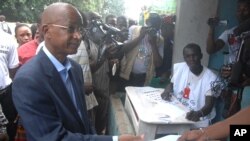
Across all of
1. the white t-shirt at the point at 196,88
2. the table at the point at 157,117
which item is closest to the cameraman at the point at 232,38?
the white t-shirt at the point at 196,88

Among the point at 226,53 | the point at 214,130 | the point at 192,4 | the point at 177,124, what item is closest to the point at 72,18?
the point at 214,130

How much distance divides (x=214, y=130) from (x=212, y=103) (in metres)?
1.54

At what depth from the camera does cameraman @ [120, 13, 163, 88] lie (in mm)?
4340

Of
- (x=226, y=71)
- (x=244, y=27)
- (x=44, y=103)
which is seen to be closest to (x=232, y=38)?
(x=244, y=27)

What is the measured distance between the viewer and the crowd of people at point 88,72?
1.71 m

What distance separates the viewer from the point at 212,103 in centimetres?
323

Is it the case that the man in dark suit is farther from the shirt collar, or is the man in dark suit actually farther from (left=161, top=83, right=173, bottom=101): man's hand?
(left=161, top=83, right=173, bottom=101): man's hand

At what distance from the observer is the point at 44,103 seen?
5.56ft

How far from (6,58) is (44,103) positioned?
2.28 metres

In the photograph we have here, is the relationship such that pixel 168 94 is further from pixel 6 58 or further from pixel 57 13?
pixel 57 13

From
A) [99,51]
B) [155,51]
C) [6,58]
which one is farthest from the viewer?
[155,51]

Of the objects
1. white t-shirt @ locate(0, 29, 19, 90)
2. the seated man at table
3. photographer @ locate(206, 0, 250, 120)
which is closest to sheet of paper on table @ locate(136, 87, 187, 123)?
the seated man at table

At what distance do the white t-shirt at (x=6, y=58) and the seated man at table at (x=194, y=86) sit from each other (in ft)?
5.88

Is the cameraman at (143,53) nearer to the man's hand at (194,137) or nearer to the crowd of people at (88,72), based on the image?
the crowd of people at (88,72)
